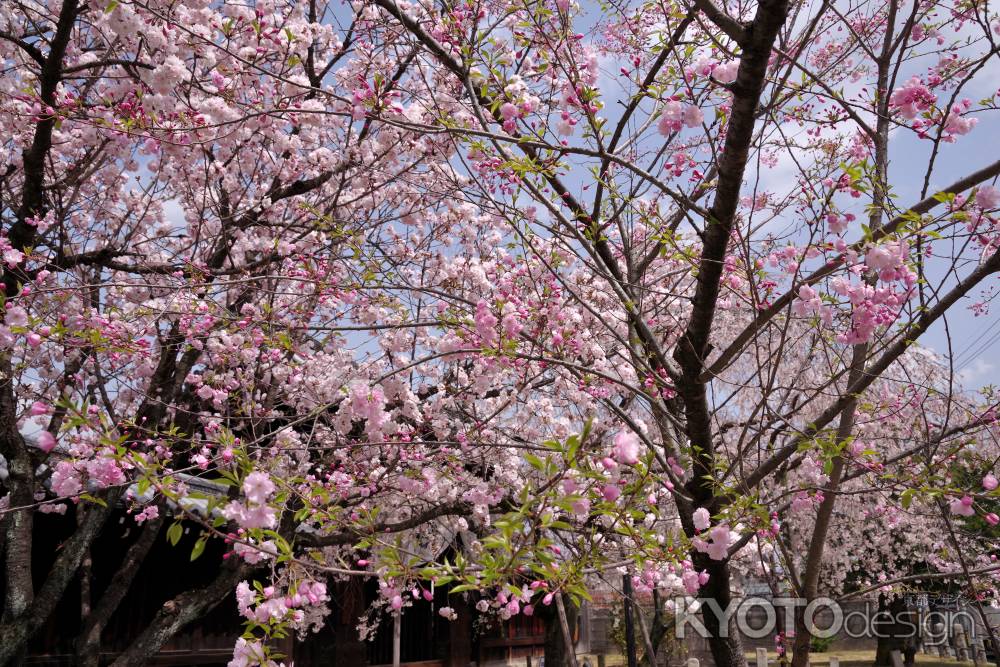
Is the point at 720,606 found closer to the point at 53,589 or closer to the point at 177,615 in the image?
the point at 177,615

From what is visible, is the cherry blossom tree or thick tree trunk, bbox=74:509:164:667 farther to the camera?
thick tree trunk, bbox=74:509:164:667

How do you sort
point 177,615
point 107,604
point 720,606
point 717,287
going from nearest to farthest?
point 717,287 < point 720,606 < point 107,604 < point 177,615

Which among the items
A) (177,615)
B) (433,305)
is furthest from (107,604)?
(433,305)

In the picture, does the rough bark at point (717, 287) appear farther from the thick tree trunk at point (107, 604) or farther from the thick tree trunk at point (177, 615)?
the thick tree trunk at point (107, 604)

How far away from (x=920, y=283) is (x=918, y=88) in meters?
0.93

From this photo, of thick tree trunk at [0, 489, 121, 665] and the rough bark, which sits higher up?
the rough bark

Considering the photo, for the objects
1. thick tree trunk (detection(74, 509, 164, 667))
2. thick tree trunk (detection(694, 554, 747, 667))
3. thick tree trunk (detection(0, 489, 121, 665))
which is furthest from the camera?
thick tree trunk (detection(74, 509, 164, 667))

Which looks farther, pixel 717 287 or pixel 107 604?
pixel 107 604

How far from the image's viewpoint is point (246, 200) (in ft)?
24.9

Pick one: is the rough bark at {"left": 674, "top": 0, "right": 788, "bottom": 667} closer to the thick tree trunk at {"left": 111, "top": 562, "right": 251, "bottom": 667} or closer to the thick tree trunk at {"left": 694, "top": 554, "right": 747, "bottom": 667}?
the thick tree trunk at {"left": 694, "top": 554, "right": 747, "bottom": 667}

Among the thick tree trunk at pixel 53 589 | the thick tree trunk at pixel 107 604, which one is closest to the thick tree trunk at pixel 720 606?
the thick tree trunk at pixel 53 589

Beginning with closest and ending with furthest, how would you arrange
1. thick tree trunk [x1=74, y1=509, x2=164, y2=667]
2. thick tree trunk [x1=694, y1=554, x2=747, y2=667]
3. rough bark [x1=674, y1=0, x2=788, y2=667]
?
rough bark [x1=674, y1=0, x2=788, y2=667] → thick tree trunk [x1=694, y1=554, x2=747, y2=667] → thick tree trunk [x1=74, y1=509, x2=164, y2=667]

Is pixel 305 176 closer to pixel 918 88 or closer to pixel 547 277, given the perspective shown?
pixel 547 277

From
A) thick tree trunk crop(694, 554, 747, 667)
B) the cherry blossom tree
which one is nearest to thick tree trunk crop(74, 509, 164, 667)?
the cherry blossom tree
